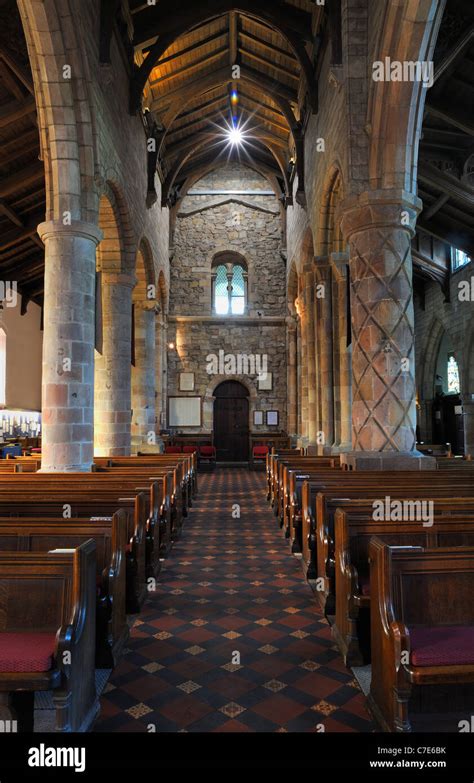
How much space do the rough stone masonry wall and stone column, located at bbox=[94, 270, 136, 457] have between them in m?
8.49

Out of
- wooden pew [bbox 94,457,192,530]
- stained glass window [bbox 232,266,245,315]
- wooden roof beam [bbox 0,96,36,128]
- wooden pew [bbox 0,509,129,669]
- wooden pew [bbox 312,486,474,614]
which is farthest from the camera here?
stained glass window [bbox 232,266,245,315]

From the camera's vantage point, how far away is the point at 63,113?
7543 millimetres

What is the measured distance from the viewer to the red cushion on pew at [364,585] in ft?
10.2

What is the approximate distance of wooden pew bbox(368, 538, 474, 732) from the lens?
8.04ft

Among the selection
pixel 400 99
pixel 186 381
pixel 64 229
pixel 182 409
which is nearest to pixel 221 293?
pixel 186 381

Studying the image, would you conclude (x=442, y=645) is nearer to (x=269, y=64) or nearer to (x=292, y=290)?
(x=269, y=64)

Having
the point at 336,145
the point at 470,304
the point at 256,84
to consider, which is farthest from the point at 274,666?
the point at 256,84

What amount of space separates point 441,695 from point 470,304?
1278cm

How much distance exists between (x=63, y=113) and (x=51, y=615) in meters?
7.04

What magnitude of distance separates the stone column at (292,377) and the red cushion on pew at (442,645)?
49.8 ft

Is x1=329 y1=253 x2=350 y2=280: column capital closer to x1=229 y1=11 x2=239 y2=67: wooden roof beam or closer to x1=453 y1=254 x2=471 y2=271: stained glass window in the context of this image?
x1=453 y1=254 x2=471 y2=271: stained glass window

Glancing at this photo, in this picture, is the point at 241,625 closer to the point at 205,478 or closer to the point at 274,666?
the point at 274,666

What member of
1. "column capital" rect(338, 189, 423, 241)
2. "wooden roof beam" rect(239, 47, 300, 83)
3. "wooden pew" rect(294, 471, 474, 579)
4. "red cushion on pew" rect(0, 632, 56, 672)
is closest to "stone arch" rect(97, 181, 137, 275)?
"column capital" rect(338, 189, 423, 241)

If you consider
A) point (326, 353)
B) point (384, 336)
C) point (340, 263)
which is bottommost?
point (384, 336)
